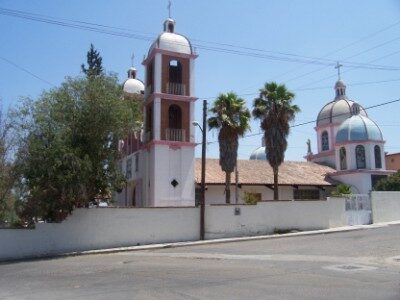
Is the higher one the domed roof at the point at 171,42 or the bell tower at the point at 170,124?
the domed roof at the point at 171,42

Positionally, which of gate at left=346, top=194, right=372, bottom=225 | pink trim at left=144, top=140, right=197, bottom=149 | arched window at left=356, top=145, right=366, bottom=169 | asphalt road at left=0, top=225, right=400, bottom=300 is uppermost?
arched window at left=356, top=145, right=366, bottom=169

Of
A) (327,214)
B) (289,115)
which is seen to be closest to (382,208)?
(327,214)

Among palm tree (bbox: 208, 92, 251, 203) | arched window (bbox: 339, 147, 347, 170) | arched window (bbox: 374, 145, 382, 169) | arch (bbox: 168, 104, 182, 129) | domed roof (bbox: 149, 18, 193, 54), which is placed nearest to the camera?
palm tree (bbox: 208, 92, 251, 203)

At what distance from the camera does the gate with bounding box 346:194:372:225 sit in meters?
32.3

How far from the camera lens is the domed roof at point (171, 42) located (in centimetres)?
3253


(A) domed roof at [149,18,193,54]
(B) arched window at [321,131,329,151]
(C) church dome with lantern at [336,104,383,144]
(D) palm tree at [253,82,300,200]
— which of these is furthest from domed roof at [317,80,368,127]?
(A) domed roof at [149,18,193,54]

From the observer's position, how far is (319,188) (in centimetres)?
4088

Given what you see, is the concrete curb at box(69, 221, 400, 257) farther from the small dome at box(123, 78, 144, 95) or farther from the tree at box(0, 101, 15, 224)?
the small dome at box(123, 78, 144, 95)

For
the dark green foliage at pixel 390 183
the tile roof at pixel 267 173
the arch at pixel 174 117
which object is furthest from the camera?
the dark green foliage at pixel 390 183

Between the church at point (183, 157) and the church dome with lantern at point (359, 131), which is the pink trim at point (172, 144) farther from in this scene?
the church dome with lantern at point (359, 131)

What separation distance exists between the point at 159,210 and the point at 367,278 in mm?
15520

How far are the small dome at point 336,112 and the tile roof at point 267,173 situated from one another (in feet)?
24.7

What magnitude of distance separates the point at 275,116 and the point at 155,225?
1149 cm

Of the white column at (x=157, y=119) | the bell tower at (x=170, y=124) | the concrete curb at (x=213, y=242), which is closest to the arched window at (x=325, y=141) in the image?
the concrete curb at (x=213, y=242)
